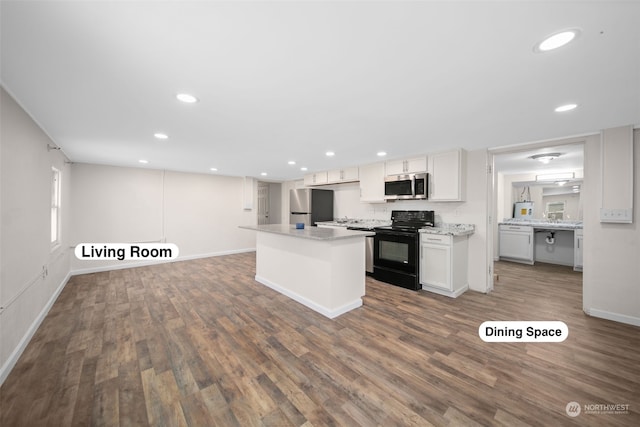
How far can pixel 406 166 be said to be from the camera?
4.14m

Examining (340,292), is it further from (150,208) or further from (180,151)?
(150,208)

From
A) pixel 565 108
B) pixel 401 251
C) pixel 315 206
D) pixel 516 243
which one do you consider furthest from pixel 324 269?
pixel 516 243

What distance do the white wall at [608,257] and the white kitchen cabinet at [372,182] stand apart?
2678 millimetres

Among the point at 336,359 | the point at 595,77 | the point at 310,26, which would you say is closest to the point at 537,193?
the point at 595,77

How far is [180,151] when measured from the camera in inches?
149

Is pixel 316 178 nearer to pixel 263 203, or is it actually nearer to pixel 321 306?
pixel 263 203

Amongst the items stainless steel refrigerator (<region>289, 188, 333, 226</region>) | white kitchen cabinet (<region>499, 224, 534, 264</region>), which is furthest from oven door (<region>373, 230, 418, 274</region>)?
white kitchen cabinet (<region>499, 224, 534, 264</region>)

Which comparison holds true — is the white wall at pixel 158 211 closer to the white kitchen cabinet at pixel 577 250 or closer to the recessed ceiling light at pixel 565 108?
the recessed ceiling light at pixel 565 108

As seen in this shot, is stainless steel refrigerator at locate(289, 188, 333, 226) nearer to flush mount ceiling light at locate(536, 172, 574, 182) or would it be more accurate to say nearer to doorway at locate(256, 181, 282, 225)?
doorway at locate(256, 181, 282, 225)

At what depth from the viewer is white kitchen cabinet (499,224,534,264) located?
17.6 ft

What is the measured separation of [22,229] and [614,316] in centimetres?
629

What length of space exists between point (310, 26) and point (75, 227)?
19.8 feet

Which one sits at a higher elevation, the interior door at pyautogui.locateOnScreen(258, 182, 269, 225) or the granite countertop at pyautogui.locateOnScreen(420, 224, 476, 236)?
the interior door at pyautogui.locateOnScreen(258, 182, 269, 225)

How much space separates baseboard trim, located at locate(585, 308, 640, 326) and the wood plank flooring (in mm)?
113
